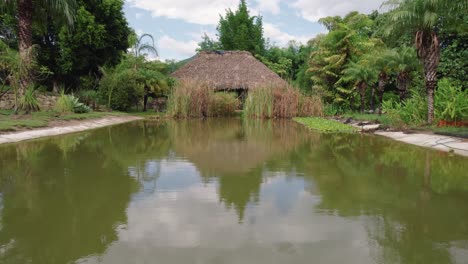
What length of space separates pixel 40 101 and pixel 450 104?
53.1 feet

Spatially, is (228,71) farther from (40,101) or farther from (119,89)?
(40,101)

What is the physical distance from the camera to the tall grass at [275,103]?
19516mm

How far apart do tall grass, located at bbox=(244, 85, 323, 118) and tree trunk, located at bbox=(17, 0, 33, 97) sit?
423 inches

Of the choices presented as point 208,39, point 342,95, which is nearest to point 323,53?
point 342,95

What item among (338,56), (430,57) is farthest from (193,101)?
(430,57)

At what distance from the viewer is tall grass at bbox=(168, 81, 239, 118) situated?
18781 mm

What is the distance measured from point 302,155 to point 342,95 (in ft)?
53.2

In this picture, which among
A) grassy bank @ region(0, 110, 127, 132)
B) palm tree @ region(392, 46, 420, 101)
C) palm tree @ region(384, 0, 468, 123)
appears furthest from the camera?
palm tree @ region(392, 46, 420, 101)

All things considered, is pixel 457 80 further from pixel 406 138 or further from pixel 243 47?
pixel 243 47

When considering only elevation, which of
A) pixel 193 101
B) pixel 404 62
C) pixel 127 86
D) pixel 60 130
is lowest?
pixel 60 130

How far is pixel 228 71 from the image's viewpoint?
27.0m

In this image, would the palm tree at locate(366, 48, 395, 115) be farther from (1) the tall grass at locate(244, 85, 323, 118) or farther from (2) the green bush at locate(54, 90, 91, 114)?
(2) the green bush at locate(54, 90, 91, 114)

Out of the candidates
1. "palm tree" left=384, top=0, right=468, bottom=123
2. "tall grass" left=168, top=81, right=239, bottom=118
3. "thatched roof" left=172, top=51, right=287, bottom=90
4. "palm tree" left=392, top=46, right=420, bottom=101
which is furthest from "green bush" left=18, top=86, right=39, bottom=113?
"palm tree" left=392, top=46, right=420, bottom=101

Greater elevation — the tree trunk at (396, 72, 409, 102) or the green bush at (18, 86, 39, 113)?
the tree trunk at (396, 72, 409, 102)
